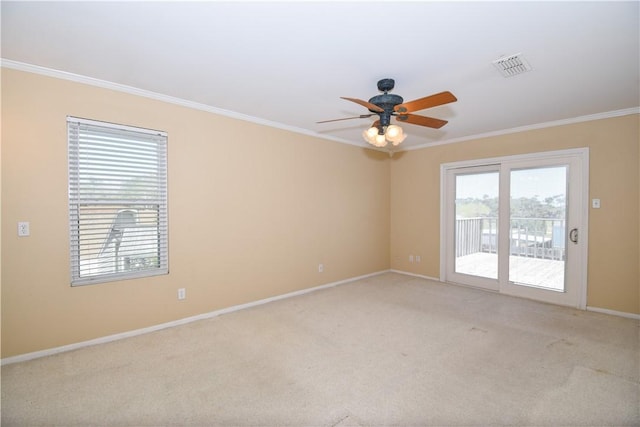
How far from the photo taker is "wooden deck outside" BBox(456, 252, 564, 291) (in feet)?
13.9

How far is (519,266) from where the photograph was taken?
14.9 ft

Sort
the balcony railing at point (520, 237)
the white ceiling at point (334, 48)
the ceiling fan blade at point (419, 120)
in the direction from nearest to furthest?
→ 1. the white ceiling at point (334, 48)
2. the ceiling fan blade at point (419, 120)
3. the balcony railing at point (520, 237)

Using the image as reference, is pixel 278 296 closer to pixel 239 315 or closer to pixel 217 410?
pixel 239 315

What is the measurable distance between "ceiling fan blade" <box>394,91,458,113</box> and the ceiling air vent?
20.6 inches

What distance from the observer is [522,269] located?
452 cm

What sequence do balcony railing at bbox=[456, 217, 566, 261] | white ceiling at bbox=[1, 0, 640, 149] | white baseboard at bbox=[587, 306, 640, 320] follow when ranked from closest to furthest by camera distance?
white ceiling at bbox=[1, 0, 640, 149] < white baseboard at bbox=[587, 306, 640, 320] < balcony railing at bbox=[456, 217, 566, 261]

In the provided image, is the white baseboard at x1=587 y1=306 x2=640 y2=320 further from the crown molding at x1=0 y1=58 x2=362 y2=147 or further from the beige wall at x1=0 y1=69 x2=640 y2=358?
the crown molding at x1=0 y1=58 x2=362 y2=147

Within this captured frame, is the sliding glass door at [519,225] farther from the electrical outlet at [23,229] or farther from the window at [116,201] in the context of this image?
the electrical outlet at [23,229]

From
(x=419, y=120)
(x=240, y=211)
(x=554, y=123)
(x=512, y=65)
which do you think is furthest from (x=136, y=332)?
(x=554, y=123)

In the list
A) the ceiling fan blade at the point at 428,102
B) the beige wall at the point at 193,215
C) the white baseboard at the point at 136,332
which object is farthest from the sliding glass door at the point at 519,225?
the ceiling fan blade at the point at 428,102

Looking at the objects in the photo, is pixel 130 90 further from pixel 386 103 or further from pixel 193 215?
pixel 386 103

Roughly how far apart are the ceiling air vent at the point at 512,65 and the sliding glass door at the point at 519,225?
217 centimetres

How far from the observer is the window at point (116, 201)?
9.26 feet

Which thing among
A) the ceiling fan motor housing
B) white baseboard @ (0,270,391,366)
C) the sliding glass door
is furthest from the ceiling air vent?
white baseboard @ (0,270,391,366)
